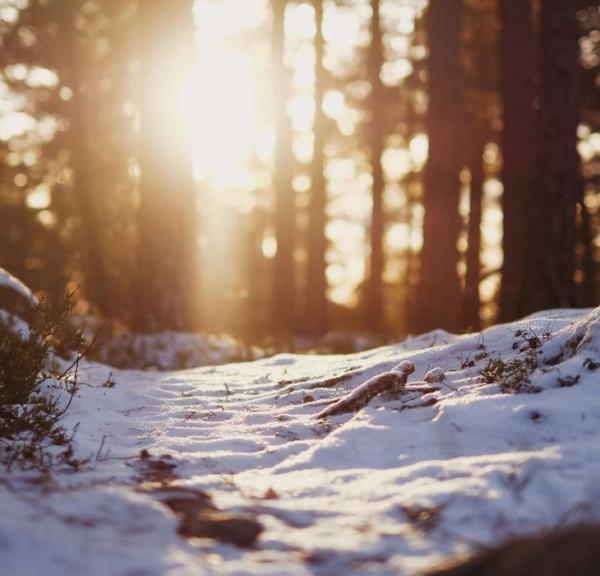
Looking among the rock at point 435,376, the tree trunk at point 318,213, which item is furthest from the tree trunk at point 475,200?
the rock at point 435,376

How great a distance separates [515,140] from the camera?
11633mm

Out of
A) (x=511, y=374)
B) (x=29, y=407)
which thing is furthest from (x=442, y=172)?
(x=29, y=407)

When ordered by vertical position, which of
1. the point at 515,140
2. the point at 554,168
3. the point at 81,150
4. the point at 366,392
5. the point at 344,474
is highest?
the point at 81,150

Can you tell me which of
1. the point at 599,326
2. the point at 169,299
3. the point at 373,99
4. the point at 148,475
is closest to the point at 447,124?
the point at 169,299

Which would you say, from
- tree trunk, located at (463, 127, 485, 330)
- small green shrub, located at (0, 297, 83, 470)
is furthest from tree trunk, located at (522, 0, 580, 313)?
small green shrub, located at (0, 297, 83, 470)

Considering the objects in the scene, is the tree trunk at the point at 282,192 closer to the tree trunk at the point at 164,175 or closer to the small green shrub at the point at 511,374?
the tree trunk at the point at 164,175

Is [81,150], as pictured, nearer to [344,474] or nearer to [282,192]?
[282,192]

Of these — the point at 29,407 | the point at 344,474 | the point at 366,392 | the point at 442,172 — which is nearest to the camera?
the point at 344,474

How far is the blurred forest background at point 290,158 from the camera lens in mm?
10273

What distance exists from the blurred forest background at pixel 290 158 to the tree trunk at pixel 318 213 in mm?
55

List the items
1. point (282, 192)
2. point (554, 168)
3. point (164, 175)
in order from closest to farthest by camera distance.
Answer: point (554, 168), point (164, 175), point (282, 192)

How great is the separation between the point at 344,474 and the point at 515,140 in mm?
9314

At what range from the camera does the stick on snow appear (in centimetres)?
473

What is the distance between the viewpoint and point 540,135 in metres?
9.11
